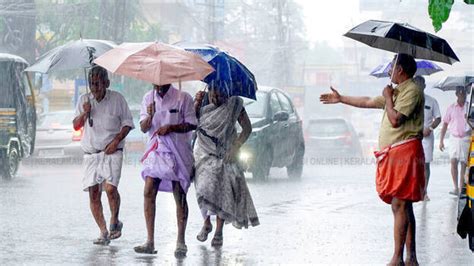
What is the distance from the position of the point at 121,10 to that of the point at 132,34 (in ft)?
15.9

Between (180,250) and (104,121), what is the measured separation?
61.4 inches

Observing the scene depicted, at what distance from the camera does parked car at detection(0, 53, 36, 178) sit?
846 inches

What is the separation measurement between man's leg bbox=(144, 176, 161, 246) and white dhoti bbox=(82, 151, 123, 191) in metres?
0.61

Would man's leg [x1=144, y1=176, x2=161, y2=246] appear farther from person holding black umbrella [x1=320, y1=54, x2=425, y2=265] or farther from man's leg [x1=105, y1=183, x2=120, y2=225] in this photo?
person holding black umbrella [x1=320, y1=54, x2=425, y2=265]

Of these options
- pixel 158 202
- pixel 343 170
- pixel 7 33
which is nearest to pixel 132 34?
pixel 7 33

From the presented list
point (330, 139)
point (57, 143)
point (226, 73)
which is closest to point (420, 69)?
point (226, 73)

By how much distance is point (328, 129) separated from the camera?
108ft

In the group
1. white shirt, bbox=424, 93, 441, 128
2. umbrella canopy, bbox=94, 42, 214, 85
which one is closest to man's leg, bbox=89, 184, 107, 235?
umbrella canopy, bbox=94, 42, 214, 85

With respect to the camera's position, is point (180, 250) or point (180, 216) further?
point (180, 216)

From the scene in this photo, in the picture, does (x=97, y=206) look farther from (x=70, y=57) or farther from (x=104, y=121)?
(x=70, y=57)

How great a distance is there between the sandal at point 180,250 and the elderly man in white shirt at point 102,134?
1041 millimetres

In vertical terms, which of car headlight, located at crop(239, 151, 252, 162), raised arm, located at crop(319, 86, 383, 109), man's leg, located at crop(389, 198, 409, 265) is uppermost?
raised arm, located at crop(319, 86, 383, 109)

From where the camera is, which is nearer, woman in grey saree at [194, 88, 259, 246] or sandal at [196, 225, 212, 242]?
woman in grey saree at [194, 88, 259, 246]

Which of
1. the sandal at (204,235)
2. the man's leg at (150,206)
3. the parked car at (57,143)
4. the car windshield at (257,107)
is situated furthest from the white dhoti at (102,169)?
the parked car at (57,143)
